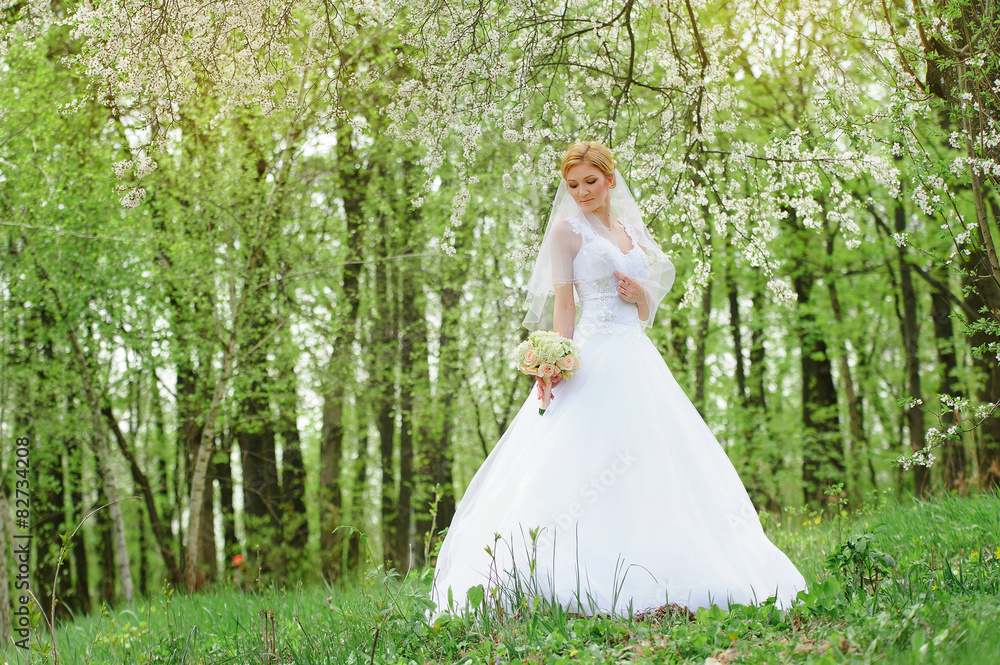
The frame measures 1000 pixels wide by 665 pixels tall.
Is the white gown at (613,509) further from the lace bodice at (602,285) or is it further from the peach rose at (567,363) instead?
the peach rose at (567,363)

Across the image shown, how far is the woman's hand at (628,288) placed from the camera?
434 centimetres

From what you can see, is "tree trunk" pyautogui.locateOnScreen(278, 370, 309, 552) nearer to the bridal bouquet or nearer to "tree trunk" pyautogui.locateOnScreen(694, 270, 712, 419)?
"tree trunk" pyautogui.locateOnScreen(694, 270, 712, 419)

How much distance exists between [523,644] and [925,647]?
1.57 m

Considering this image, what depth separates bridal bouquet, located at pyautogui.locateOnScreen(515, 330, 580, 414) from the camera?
4.01 metres

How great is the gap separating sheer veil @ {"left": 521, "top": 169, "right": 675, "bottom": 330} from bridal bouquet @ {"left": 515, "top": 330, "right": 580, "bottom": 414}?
1.39 ft

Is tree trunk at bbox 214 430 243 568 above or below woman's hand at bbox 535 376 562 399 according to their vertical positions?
below

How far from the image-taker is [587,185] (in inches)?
176

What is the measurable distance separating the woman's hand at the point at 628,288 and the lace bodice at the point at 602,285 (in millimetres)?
32

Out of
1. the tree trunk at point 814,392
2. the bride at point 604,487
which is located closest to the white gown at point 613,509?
the bride at point 604,487

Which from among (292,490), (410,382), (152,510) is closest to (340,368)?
(410,382)

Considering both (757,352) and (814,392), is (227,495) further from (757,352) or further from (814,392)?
(814,392)

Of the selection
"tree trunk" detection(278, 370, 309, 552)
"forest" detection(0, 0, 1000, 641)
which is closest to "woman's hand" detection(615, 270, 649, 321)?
"forest" detection(0, 0, 1000, 641)

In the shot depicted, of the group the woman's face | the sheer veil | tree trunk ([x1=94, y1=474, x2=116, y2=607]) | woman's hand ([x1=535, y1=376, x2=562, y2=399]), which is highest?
the woman's face

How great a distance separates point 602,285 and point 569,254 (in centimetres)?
28
